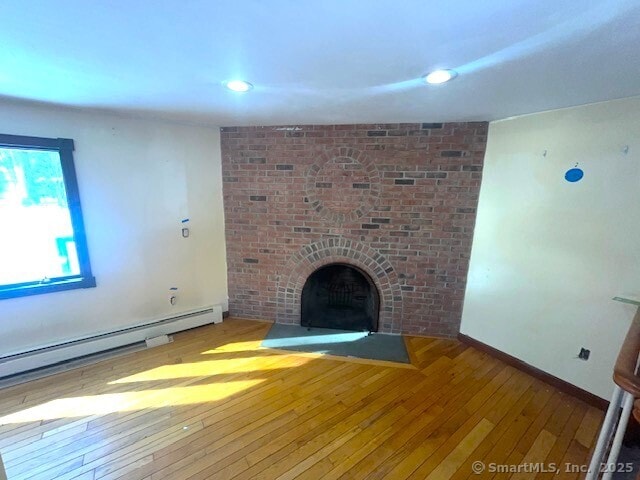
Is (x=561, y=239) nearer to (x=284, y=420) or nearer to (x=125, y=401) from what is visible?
(x=284, y=420)

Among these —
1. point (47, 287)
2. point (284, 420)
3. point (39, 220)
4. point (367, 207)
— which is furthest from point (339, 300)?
point (39, 220)

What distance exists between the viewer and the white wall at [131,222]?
223cm

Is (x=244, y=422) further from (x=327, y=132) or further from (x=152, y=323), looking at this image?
(x=327, y=132)

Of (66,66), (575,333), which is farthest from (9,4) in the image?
(575,333)

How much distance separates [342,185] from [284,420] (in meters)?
2.10

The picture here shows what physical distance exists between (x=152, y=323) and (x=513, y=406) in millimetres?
3315

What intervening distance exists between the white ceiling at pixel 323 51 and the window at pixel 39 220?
0.45m

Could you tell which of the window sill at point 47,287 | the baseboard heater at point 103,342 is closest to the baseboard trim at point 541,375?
the baseboard heater at point 103,342

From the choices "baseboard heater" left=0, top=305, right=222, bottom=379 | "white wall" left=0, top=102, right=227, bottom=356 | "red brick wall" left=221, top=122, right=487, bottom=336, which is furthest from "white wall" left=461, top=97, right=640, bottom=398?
"baseboard heater" left=0, top=305, right=222, bottom=379

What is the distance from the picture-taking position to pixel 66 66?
4.68ft

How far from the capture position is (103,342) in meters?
2.50

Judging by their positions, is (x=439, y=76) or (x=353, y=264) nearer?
(x=439, y=76)

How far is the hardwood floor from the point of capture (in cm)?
155

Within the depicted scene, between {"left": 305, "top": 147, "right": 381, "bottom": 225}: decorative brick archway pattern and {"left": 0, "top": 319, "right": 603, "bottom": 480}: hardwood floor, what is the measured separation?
4.89 feet
